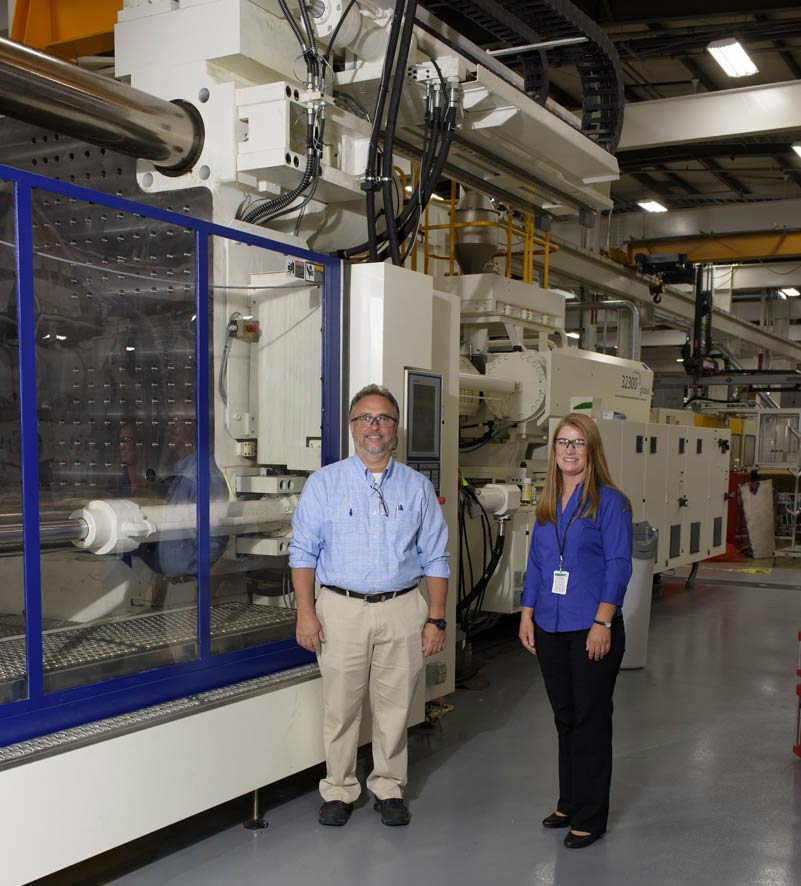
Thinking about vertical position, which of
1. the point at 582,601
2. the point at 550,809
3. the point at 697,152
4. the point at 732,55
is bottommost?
the point at 550,809

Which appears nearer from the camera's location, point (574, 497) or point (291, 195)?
point (574, 497)

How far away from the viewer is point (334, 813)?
130 inches

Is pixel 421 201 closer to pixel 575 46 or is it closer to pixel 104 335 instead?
pixel 104 335

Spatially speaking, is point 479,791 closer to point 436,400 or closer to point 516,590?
point 436,400

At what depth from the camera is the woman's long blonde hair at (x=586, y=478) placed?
315 cm

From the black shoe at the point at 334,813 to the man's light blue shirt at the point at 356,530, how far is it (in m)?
0.80

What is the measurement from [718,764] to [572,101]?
21.9 ft

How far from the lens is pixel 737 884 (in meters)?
2.96

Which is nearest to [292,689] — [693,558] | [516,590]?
[516,590]

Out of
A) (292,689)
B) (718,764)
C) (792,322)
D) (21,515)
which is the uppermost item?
(792,322)

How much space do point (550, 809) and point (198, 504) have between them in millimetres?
1765

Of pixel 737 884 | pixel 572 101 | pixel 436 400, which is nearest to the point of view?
pixel 737 884

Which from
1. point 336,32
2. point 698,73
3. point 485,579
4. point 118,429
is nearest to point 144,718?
point 118,429

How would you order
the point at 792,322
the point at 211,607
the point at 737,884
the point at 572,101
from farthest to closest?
the point at 792,322, the point at 572,101, the point at 211,607, the point at 737,884
